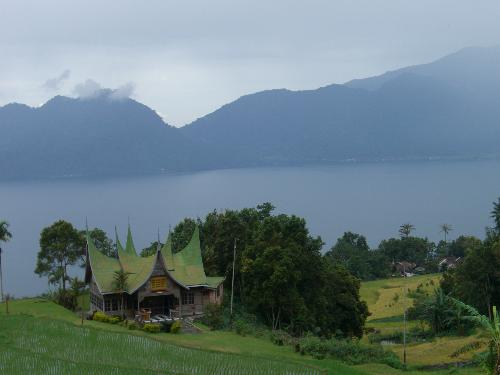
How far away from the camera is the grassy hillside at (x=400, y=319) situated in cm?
2938

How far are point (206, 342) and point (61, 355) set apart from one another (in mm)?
7022

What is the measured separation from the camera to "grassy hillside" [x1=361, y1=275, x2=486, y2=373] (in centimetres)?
2938

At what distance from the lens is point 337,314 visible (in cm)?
3828

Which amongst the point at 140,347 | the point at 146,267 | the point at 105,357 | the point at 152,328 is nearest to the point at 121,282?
the point at 146,267

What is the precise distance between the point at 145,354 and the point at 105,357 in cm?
155

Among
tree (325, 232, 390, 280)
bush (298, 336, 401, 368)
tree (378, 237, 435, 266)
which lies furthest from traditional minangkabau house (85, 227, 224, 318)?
tree (378, 237, 435, 266)

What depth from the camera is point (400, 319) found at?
47906mm

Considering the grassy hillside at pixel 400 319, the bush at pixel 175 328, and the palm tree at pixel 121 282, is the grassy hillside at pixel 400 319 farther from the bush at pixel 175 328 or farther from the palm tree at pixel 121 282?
the palm tree at pixel 121 282

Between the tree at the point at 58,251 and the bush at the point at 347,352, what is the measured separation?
1882 centimetres

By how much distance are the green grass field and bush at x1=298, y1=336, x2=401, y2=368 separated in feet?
1.95

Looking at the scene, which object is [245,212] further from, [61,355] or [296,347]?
[61,355]

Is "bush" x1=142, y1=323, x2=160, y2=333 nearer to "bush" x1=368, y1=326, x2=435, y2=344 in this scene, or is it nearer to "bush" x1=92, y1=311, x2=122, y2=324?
"bush" x1=92, y1=311, x2=122, y2=324

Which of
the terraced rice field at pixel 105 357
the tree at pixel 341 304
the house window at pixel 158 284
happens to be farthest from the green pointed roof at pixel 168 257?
the terraced rice field at pixel 105 357

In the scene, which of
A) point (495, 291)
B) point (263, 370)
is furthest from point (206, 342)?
point (495, 291)
